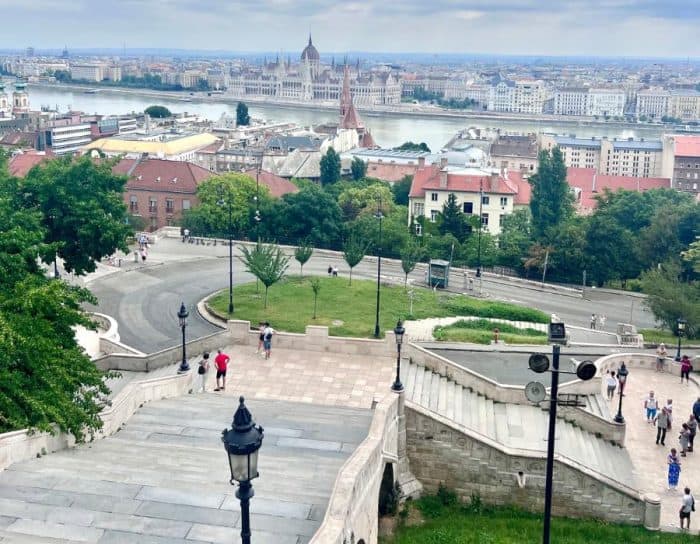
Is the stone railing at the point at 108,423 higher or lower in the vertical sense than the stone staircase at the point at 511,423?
higher

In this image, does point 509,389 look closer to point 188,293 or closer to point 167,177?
point 188,293

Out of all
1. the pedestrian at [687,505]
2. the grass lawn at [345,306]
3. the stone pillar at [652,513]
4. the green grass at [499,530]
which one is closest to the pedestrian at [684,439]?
the stone pillar at [652,513]

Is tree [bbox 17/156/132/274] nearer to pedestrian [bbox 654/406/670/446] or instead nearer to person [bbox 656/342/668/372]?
pedestrian [bbox 654/406/670/446]

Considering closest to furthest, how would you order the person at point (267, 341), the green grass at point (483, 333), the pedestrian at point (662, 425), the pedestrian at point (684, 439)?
the pedestrian at point (684, 439) → the pedestrian at point (662, 425) → the person at point (267, 341) → the green grass at point (483, 333)

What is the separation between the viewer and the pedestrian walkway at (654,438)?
17578 mm

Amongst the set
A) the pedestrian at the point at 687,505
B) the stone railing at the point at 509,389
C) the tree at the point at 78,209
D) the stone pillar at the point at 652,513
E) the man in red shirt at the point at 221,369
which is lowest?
the stone pillar at the point at 652,513

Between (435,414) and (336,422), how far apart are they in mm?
2663

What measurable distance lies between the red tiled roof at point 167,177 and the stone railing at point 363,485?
4539 centimetres

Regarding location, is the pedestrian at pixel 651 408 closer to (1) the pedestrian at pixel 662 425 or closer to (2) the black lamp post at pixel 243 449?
(1) the pedestrian at pixel 662 425

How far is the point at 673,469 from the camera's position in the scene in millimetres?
17438

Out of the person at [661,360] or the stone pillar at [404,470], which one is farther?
the person at [661,360]

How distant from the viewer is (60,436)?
45.4 ft

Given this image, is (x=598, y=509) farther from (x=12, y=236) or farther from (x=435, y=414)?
(x=12, y=236)

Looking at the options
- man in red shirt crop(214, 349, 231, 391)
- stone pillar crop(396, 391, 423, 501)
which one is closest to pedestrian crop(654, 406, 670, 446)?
stone pillar crop(396, 391, 423, 501)
